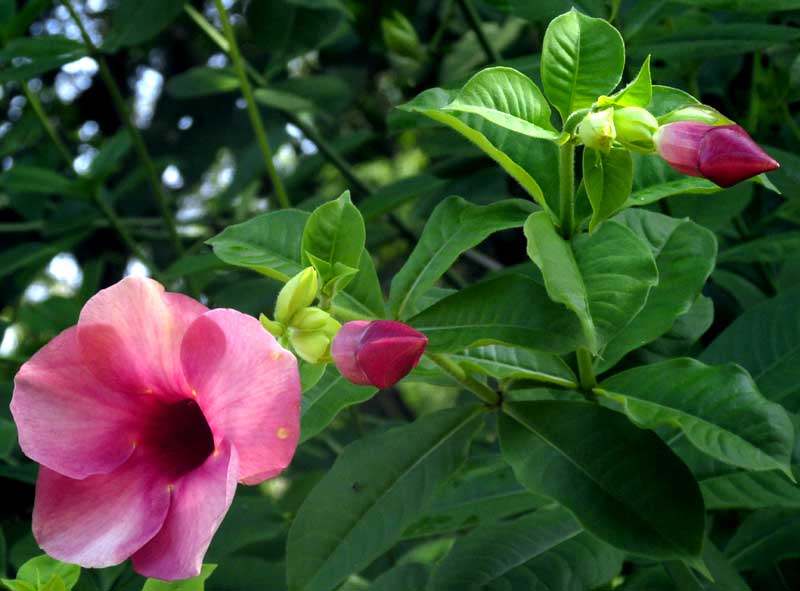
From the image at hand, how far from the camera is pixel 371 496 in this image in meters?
0.90

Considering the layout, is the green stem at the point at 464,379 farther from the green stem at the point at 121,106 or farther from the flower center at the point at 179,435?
the green stem at the point at 121,106

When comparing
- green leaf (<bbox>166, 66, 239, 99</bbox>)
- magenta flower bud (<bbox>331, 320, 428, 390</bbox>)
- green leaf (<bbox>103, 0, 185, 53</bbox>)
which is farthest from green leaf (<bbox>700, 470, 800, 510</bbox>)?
green leaf (<bbox>166, 66, 239, 99</bbox>)

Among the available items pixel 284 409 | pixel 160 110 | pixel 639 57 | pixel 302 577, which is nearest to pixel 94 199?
pixel 160 110

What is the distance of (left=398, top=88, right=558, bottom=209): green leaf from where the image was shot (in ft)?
2.61

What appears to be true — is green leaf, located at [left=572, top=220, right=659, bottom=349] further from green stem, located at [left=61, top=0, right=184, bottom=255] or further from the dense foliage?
green stem, located at [left=61, top=0, right=184, bottom=255]

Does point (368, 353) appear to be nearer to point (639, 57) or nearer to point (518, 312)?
point (518, 312)

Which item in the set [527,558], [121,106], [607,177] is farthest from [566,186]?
[121,106]

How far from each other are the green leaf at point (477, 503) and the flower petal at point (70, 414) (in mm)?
438

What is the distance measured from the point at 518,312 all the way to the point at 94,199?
134cm

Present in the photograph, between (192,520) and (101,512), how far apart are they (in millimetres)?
86

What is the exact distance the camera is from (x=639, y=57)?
1.30 m

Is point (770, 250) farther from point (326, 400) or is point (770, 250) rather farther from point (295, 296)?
point (295, 296)

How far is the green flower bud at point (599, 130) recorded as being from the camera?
702 mm

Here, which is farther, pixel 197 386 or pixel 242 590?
pixel 242 590
